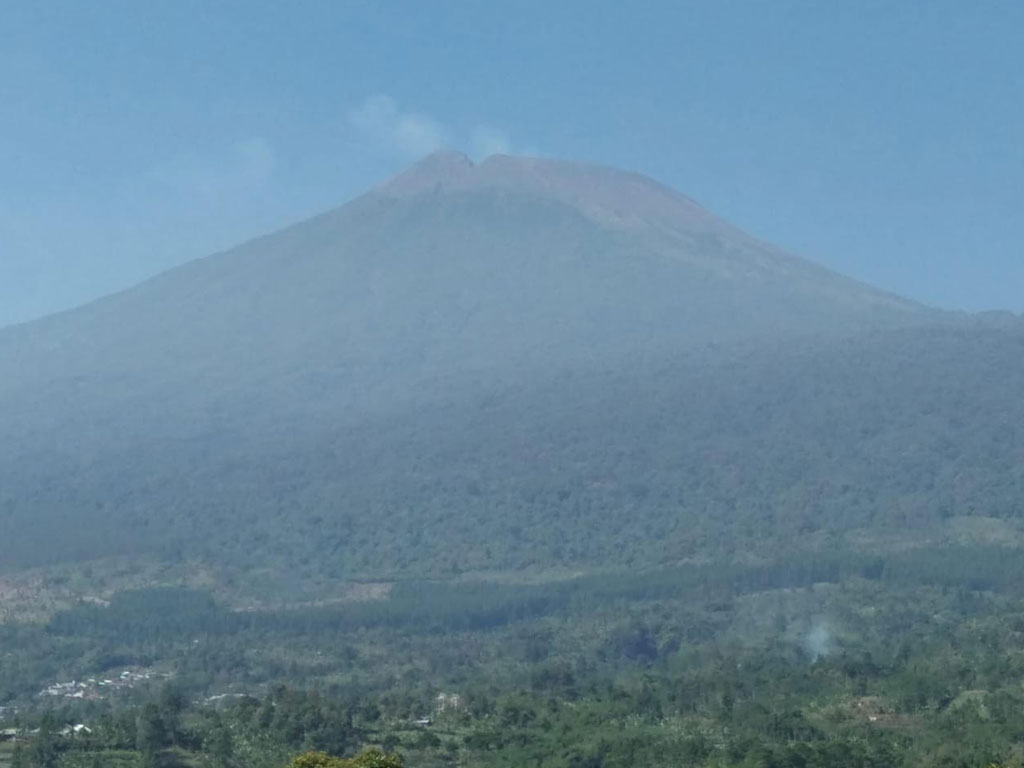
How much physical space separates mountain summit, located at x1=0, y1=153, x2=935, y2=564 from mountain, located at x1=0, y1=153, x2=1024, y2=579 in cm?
31

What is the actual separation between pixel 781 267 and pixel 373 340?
31.8 meters

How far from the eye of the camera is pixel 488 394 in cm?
10638

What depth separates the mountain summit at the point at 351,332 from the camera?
310 feet

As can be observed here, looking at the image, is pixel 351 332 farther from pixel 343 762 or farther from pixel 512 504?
pixel 343 762

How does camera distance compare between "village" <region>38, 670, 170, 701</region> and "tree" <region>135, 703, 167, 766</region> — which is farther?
"village" <region>38, 670, 170, 701</region>

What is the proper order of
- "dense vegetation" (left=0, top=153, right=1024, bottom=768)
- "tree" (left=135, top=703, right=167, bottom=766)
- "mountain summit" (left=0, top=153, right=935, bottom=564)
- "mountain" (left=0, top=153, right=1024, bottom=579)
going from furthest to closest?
1. "mountain summit" (left=0, top=153, right=935, bottom=564)
2. "mountain" (left=0, top=153, right=1024, bottom=579)
3. "dense vegetation" (left=0, top=153, right=1024, bottom=768)
4. "tree" (left=135, top=703, right=167, bottom=766)

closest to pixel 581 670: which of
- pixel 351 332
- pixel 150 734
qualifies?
pixel 150 734

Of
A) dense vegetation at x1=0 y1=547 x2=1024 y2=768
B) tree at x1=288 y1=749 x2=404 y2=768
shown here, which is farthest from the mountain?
tree at x1=288 y1=749 x2=404 y2=768

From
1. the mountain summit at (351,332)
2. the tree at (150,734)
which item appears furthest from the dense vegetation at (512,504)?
the mountain summit at (351,332)

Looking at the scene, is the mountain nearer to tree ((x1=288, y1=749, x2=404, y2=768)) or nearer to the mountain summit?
the mountain summit

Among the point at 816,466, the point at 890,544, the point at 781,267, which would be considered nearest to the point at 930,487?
the point at 816,466

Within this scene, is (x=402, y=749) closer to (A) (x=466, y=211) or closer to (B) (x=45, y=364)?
(B) (x=45, y=364)

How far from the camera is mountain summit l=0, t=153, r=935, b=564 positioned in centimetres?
9456

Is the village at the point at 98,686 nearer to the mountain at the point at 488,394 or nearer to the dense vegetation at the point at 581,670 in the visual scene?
the dense vegetation at the point at 581,670
